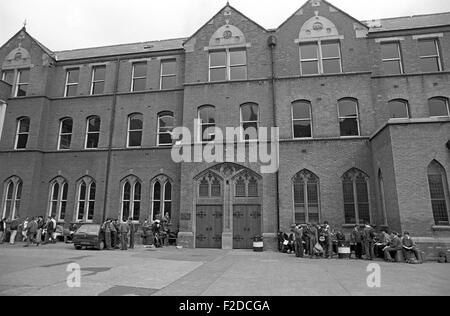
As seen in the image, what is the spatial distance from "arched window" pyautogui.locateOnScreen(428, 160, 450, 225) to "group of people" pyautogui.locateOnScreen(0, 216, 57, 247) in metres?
21.3

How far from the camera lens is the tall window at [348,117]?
736 inches

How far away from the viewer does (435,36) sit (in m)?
19.8

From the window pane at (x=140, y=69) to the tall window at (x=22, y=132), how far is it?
8.81 metres

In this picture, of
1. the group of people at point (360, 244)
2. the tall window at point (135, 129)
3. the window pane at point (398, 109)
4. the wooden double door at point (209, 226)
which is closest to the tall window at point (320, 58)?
the window pane at point (398, 109)

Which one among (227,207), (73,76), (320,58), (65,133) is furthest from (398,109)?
(73,76)

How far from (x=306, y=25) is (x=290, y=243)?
14115 millimetres

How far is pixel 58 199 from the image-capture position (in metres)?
21.9

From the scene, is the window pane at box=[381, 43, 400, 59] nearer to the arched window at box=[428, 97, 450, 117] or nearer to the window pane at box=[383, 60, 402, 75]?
the window pane at box=[383, 60, 402, 75]

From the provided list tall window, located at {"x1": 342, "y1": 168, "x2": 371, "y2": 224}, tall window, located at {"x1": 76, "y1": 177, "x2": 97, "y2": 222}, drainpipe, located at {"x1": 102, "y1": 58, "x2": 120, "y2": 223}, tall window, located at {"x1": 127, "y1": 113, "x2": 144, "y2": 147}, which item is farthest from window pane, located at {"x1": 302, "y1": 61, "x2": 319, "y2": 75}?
tall window, located at {"x1": 76, "y1": 177, "x2": 97, "y2": 222}

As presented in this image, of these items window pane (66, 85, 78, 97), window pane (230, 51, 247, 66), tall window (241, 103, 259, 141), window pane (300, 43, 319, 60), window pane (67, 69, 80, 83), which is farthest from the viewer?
window pane (67, 69, 80, 83)

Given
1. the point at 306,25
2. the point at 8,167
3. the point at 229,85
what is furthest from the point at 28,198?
the point at 306,25

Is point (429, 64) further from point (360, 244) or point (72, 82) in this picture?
point (72, 82)

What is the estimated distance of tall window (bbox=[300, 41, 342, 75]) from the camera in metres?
19.9

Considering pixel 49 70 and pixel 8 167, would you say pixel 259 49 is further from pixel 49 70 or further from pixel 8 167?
pixel 8 167
